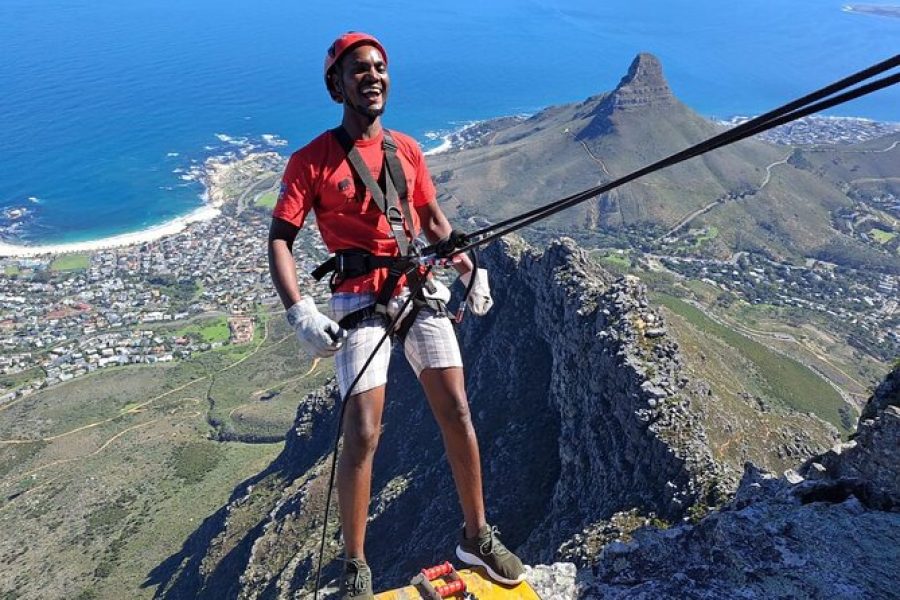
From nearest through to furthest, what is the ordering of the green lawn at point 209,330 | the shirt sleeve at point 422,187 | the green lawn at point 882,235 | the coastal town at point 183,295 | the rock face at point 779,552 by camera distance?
1. the rock face at point 779,552
2. the shirt sleeve at point 422,187
3. the coastal town at point 183,295
4. the green lawn at point 209,330
5. the green lawn at point 882,235

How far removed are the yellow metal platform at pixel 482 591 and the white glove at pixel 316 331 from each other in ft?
12.6

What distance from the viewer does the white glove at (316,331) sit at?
26.6 ft

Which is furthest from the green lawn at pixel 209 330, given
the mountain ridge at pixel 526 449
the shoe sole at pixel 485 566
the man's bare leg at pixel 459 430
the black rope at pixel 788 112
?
the black rope at pixel 788 112

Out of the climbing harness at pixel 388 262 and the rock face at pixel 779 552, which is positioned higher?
the climbing harness at pixel 388 262

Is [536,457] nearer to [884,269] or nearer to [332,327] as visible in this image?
[332,327]

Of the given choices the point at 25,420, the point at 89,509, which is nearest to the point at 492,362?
the point at 89,509

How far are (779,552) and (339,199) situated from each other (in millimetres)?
8302

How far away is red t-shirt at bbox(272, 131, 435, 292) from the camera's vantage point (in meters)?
8.68

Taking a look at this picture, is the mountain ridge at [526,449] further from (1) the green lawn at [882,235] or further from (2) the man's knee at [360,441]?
(1) the green lawn at [882,235]

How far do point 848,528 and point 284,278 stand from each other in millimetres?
9330

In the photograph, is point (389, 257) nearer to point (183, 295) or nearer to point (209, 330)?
point (209, 330)

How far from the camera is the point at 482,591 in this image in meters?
9.59

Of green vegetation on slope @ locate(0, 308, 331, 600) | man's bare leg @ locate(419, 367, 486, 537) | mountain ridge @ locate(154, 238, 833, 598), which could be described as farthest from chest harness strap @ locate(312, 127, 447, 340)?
green vegetation on slope @ locate(0, 308, 331, 600)

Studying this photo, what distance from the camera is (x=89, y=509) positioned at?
255 ft
